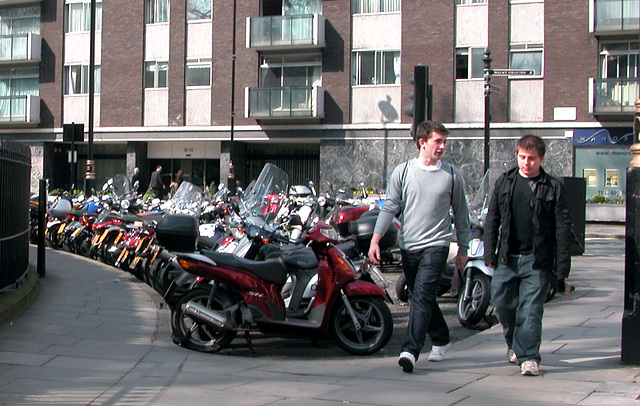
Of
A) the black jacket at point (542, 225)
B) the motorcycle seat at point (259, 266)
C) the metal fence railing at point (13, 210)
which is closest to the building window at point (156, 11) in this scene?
the metal fence railing at point (13, 210)

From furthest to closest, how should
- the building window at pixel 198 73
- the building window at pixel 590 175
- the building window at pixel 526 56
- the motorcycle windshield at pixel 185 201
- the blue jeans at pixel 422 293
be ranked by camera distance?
the building window at pixel 198 73, the building window at pixel 526 56, the building window at pixel 590 175, the motorcycle windshield at pixel 185 201, the blue jeans at pixel 422 293

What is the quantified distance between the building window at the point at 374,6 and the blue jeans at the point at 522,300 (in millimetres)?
27151

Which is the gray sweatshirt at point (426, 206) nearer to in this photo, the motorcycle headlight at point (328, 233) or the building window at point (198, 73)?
the motorcycle headlight at point (328, 233)

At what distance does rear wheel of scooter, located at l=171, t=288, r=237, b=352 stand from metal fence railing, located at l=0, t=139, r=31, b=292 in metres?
2.33

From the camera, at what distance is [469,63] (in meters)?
30.9

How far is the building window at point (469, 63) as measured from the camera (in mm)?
30703

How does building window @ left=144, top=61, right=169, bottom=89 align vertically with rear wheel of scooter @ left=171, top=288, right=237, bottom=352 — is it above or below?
above

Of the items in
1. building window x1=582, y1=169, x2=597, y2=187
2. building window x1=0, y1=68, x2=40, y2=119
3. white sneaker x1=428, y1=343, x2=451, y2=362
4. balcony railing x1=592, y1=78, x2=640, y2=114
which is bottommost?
white sneaker x1=428, y1=343, x2=451, y2=362

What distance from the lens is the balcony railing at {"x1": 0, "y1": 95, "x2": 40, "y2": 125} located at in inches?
1422

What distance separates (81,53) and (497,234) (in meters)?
33.5

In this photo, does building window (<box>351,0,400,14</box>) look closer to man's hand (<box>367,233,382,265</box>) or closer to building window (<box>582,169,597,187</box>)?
building window (<box>582,169,597,187</box>)

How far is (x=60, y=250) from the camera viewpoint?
15.8 metres

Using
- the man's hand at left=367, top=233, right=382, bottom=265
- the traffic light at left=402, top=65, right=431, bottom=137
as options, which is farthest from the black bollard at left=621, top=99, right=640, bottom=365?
the traffic light at left=402, top=65, right=431, bottom=137

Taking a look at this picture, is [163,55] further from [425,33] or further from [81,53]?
[425,33]
